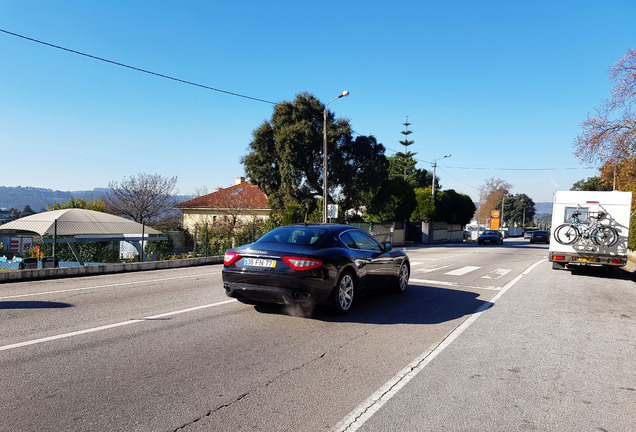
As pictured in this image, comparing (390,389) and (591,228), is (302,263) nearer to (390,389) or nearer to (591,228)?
(390,389)

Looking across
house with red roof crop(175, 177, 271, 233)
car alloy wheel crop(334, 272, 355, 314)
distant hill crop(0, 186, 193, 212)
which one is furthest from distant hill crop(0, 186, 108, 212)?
car alloy wheel crop(334, 272, 355, 314)

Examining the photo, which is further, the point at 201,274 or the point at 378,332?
the point at 201,274

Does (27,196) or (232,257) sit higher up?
(27,196)

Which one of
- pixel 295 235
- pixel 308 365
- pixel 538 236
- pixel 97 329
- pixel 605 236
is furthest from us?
pixel 538 236

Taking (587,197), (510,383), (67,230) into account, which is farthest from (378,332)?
(67,230)

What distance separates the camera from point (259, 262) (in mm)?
6406

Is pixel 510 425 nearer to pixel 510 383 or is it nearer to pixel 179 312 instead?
pixel 510 383

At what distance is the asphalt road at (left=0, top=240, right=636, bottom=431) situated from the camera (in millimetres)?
3383

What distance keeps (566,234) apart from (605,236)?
1.01 meters

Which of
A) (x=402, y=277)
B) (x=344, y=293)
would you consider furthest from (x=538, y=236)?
(x=344, y=293)

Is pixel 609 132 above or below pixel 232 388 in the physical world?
above

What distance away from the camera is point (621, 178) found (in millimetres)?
26344

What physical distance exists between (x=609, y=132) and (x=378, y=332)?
80.1ft

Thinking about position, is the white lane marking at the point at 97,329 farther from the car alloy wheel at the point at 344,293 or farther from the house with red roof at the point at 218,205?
the house with red roof at the point at 218,205
